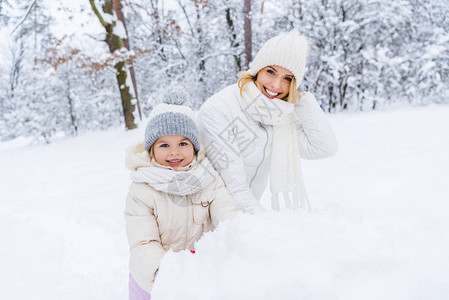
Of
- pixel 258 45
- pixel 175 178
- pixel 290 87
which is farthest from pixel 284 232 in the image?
pixel 258 45

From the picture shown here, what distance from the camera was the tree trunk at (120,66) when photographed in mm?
7395

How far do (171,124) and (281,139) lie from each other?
661 mm

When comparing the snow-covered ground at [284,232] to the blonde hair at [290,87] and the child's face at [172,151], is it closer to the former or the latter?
the child's face at [172,151]

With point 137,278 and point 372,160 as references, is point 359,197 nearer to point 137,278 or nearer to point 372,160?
point 372,160

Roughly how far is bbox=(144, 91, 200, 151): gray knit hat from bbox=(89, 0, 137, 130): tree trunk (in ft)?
21.7

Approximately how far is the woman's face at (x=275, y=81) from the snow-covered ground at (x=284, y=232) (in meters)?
0.67

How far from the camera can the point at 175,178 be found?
136 cm

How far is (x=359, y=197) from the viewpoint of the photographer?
3084mm

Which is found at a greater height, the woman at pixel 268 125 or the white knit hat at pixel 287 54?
the white knit hat at pixel 287 54

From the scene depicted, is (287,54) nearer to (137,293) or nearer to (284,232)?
(284,232)

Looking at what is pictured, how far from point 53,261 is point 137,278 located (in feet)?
6.23

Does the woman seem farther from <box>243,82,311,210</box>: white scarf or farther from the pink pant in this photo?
the pink pant

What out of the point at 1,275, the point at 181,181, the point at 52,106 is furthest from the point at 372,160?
the point at 52,106

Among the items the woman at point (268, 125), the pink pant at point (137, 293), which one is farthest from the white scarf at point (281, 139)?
the pink pant at point (137, 293)
